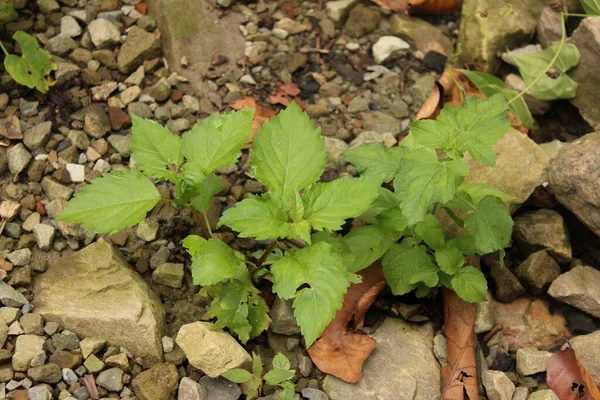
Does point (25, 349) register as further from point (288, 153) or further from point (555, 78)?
point (555, 78)

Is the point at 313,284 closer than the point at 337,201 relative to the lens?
Yes

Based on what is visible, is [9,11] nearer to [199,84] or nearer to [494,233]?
[199,84]

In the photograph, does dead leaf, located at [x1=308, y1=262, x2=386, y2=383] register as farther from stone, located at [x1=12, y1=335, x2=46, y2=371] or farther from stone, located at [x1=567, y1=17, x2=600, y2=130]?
stone, located at [x1=567, y1=17, x2=600, y2=130]

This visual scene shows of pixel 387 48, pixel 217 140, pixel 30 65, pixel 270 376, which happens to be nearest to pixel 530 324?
pixel 270 376

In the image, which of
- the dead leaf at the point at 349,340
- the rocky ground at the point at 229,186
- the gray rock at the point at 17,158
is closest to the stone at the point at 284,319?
the rocky ground at the point at 229,186

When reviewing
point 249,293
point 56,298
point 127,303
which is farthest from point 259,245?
point 56,298
